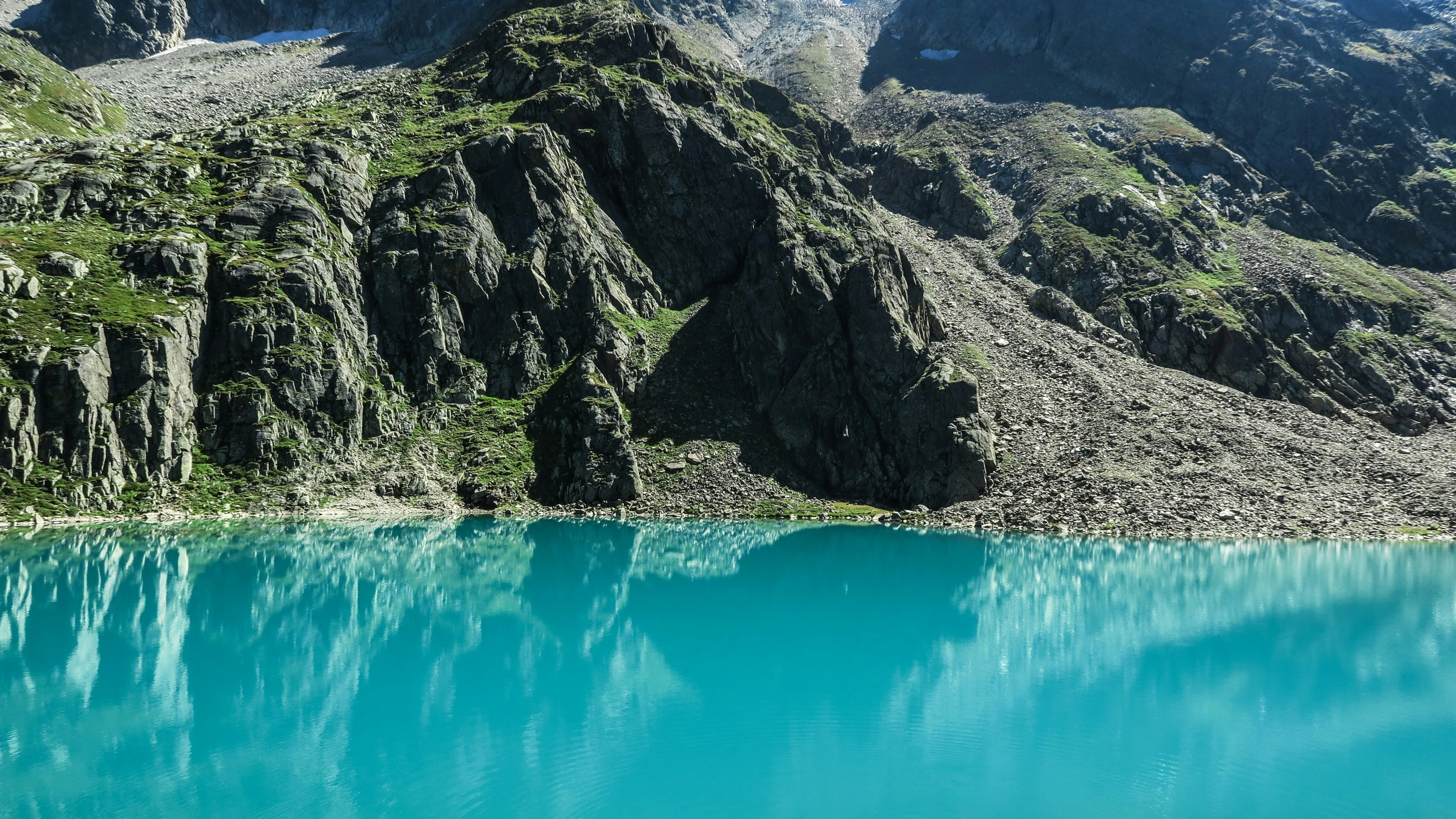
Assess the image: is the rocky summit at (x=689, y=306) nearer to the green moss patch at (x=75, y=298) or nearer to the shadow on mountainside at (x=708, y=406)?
the green moss patch at (x=75, y=298)

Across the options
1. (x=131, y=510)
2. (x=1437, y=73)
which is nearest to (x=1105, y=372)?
(x=131, y=510)

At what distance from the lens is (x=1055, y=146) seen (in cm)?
13462

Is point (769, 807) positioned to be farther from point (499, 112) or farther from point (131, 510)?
point (499, 112)

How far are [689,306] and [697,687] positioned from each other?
6873cm

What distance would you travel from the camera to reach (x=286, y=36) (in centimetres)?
19500

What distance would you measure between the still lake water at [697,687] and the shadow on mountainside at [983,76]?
13826 centimetres

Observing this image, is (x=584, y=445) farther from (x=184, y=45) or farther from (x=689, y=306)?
(x=184, y=45)

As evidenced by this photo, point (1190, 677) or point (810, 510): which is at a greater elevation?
point (1190, 677)

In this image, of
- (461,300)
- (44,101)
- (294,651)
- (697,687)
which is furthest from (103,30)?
(697,687)

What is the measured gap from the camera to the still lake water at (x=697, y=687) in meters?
→ 16.5

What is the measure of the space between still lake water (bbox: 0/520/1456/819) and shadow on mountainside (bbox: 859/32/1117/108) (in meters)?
138

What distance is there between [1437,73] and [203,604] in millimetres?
206432

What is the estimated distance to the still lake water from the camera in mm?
16516

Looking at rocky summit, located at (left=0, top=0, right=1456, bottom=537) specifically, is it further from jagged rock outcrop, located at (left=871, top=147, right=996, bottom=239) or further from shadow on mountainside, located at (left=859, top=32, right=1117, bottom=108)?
shadow on mountainside, located at (left=859, top=32, right=1117, bottom=108)
